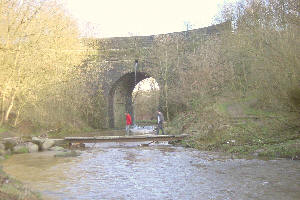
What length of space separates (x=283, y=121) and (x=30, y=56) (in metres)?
10.9

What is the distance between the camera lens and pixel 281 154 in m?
11.2

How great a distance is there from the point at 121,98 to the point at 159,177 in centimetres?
2261

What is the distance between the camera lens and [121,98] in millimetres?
31031

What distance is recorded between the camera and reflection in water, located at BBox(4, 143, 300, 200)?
22.7 ft

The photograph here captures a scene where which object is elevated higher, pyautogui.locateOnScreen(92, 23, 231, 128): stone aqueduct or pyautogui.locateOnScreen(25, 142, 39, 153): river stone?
pyautogui.locateOnScreen(92, 23, 231, 128): stone aqueduct

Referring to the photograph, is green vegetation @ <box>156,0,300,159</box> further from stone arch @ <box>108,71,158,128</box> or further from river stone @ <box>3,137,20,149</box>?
river stone @ <box>3,137,20,149</box>

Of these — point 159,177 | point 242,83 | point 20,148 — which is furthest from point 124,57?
point 159,177

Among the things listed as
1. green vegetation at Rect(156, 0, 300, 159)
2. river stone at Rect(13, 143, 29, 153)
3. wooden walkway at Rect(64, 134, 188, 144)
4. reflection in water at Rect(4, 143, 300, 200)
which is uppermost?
green vegetation at Rect(156, 0, 300, 159)

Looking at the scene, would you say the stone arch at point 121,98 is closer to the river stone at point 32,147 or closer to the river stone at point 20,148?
the river stone at point 32,147

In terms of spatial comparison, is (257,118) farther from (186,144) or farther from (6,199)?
(6,199)

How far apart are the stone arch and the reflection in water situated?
614 inches

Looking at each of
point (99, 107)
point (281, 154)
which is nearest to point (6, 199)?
point (281, 154)

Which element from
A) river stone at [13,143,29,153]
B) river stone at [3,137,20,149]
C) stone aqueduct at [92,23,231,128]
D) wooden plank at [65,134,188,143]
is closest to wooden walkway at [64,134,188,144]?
wooden plank at [65,134,188,143]

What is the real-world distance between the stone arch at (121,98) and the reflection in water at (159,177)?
51.2 ft
